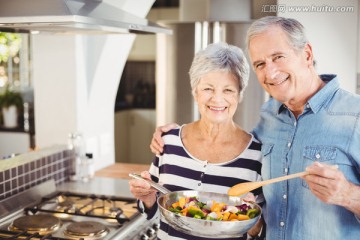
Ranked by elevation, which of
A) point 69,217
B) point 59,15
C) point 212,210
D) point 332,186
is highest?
point 59,15

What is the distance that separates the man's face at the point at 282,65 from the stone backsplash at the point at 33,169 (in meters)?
1.22

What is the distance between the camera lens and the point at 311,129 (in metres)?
1.35

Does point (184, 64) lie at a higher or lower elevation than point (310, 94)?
higher

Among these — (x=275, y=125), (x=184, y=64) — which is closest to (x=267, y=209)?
(x=275, y=125)

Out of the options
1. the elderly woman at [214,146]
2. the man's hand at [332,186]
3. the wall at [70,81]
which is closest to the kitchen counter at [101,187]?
the wall at [70,81]

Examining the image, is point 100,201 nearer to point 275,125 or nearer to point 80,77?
point 80,77

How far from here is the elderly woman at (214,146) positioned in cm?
154

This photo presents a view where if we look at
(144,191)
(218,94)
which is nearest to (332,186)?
(218,94)

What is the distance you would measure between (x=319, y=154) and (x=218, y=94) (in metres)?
0.38

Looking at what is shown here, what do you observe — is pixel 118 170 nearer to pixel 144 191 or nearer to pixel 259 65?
pixel 144 191

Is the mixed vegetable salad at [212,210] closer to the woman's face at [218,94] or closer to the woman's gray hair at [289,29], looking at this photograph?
the woman's face at [218,94]

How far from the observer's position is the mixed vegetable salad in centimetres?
135

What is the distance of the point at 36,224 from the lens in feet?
6.04

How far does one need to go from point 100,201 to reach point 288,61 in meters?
1.27
